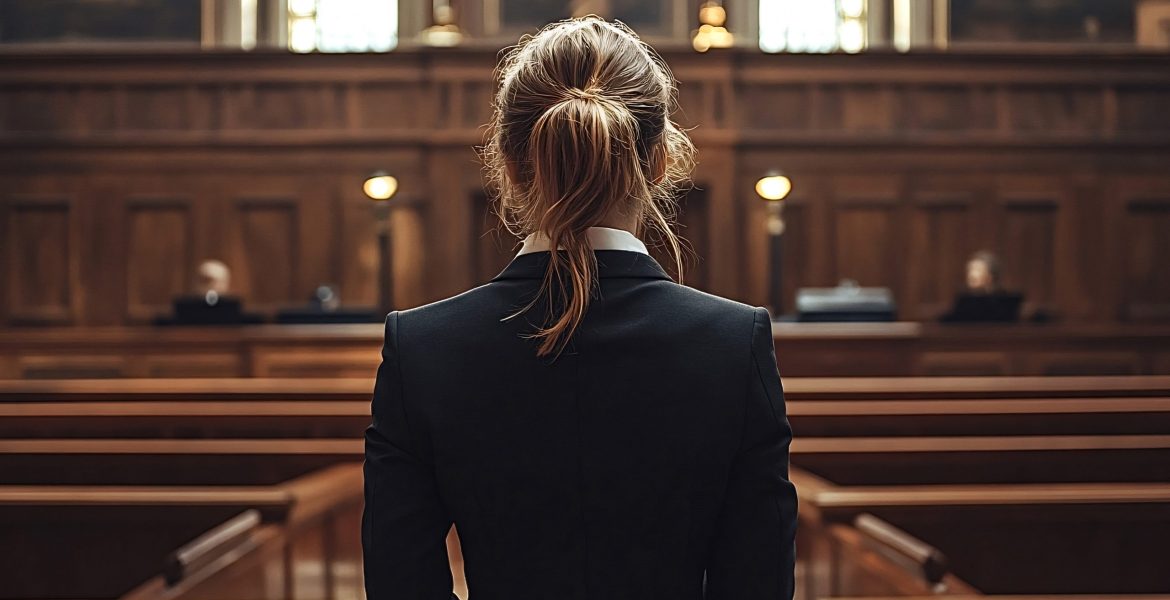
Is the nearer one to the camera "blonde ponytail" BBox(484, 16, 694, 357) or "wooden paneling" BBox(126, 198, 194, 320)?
"blonde ponytail" BBox(484, 16, 694, 357)

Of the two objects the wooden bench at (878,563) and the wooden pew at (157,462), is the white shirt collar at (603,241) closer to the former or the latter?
the wooden bench at (878,563)

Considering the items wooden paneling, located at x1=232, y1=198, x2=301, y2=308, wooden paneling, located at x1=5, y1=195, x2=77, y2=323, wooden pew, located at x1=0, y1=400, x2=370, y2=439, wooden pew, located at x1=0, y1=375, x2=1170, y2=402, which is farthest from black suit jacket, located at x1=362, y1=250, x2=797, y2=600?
wooden paneling, located at x1=5, y1=195, x2=77, y2=323

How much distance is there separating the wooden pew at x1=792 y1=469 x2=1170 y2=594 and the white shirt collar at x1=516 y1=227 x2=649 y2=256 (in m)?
2.06

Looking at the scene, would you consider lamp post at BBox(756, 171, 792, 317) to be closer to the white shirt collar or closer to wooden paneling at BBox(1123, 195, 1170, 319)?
wooden paneling at BBox(1123, 195, 1170, 319)

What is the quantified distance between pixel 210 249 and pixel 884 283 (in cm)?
563

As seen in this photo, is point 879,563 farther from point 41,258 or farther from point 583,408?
point 41,258

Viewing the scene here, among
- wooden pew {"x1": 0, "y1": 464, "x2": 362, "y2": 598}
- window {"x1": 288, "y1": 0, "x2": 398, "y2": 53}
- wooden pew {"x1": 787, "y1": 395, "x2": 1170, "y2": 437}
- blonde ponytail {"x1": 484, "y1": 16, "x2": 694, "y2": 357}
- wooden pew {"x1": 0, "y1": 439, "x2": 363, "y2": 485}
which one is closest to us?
blonde ponytail {"x1": 484, "y1": 16, "x2": 694, "y2": 357}

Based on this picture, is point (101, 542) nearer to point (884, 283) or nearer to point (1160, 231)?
point (884, 283)

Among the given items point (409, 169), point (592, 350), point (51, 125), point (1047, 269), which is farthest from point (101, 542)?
point (1047, 269)

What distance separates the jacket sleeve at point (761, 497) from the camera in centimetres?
113

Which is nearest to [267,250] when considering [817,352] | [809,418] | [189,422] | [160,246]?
[160,246]

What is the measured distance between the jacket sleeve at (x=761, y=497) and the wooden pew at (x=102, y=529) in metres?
2.28

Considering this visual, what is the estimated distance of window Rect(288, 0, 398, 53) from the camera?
1215 centimetres

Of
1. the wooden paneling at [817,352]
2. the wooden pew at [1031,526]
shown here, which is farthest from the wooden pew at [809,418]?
the wooden paneling at [817,352]
